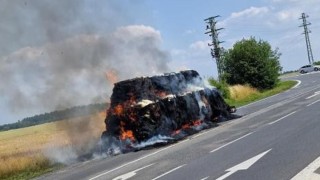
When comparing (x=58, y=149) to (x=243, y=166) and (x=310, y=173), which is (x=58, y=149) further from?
(x=310, y=173)

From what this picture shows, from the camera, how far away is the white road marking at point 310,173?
8461 mm

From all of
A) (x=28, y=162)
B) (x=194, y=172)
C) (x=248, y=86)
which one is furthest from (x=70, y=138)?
(x=248, y=86)

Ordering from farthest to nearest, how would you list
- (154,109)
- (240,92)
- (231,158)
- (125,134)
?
(240,92), (154,109), (125,134), (231,158)

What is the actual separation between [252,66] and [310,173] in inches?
1753

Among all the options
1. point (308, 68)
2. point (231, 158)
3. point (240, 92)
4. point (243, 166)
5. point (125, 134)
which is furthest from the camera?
point (308, 68)

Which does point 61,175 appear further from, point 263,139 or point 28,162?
point 263,139

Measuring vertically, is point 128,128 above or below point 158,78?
below

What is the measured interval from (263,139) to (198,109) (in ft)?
23.9

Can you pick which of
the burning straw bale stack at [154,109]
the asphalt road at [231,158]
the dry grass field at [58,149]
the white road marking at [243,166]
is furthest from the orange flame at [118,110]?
the white road marking at [243,166]

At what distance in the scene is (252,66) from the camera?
52406 mm

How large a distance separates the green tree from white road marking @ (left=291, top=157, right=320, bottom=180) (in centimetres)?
4307

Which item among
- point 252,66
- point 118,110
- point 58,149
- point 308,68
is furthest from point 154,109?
point 308,68

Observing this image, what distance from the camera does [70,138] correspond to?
22047 millimetres

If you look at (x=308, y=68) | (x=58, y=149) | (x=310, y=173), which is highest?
(x=308, y=68)
